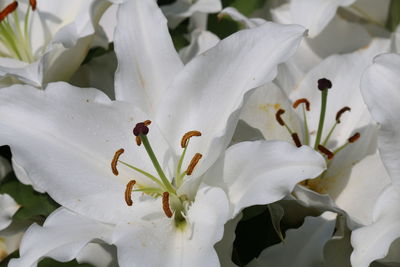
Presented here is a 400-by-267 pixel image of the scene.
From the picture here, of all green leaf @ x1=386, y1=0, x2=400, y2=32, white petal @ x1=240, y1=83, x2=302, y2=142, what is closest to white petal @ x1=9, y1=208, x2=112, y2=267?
white petal @ x1=240, y1=83, x2=302, y2=142

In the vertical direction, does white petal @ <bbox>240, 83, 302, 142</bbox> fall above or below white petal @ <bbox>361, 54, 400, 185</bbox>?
below

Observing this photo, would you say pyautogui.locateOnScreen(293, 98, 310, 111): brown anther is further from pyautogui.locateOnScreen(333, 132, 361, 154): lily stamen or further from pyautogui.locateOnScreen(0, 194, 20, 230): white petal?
pyautogui.locateOnScreen(0, 194, 20, 230): white petal

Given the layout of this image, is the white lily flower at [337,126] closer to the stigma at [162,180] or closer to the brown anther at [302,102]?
the brown anther at [302,102]

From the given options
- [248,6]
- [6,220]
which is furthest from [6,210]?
[248,6]

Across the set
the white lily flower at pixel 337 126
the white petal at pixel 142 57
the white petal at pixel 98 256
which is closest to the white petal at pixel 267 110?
the white lily flower at pixel 337 126

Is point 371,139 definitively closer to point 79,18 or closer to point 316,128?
point 316,128

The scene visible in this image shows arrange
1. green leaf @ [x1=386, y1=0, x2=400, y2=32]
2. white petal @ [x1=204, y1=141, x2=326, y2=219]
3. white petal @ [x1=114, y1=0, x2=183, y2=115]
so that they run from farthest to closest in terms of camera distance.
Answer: green leaf @ [x1=386, y1=0, x2=400, y2=32], white petal @ [x1=114, y1=0, x2=183, y2=115], white petal @ [x1=204, y1=141, x2=326, y2=219]
